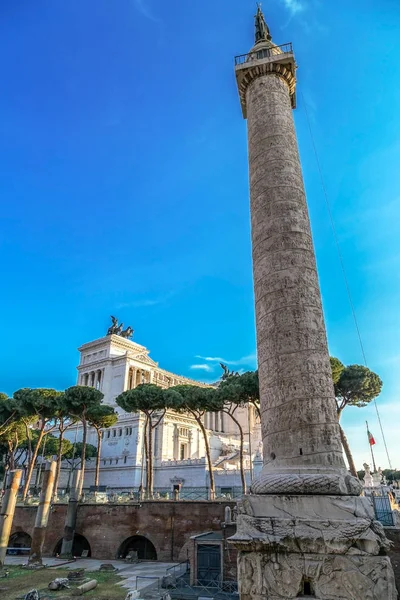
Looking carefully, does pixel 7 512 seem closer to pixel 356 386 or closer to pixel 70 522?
pixel 70 522

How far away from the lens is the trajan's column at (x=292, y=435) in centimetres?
611

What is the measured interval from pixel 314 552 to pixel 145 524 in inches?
998

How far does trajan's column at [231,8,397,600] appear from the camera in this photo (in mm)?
6113

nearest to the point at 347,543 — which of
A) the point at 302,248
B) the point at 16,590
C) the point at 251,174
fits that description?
the point at 302,248

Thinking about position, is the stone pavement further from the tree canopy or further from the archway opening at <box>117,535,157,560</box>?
the tree canopy

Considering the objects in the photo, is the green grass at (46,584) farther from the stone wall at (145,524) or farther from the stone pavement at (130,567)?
the stone wall at (145,524)

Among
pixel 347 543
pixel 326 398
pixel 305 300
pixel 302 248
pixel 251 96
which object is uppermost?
pixel 251 96

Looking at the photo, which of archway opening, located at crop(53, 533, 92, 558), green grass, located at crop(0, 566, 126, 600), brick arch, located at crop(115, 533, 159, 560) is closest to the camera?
green grass, located at crop(0, 566, 126, 600)

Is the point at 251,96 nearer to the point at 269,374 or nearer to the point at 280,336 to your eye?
the point at 280,336

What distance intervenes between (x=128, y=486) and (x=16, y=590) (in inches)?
1205

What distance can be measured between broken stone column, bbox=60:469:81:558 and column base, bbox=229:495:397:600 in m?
27.4

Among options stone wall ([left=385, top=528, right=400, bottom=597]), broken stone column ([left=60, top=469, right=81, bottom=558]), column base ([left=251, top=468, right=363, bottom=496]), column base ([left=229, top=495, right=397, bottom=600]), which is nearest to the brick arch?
broken stone column ([left=60, top=469, right=81, bottom=558])

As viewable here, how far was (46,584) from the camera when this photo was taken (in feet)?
65.0

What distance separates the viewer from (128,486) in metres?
48.0
